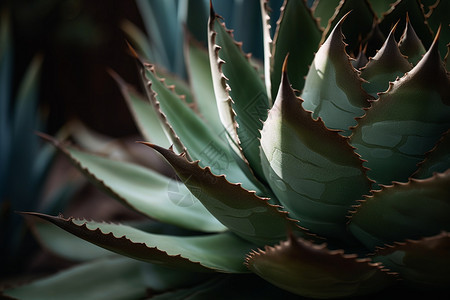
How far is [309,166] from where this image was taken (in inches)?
18.1

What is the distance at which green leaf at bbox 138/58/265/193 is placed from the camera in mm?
601

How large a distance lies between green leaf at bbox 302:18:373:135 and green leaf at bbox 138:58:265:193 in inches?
4.9

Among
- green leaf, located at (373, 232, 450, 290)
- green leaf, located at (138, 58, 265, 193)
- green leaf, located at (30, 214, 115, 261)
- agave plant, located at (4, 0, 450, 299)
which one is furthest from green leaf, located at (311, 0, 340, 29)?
green leaf, located at (30, 214, 115, 261)

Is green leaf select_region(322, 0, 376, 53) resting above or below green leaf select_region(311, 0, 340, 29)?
below

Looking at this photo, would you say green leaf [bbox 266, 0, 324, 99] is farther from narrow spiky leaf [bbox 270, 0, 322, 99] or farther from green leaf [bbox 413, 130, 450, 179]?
green leaf [bbox 413, 130, 450, 179]

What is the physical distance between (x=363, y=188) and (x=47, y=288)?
0.45m

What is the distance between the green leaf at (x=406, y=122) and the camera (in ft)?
1.39

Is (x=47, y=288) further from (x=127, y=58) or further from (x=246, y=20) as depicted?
(x=127, y=58)

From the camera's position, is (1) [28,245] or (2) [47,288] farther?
(1) [28,245]

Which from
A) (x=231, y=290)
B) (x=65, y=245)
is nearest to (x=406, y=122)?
(x=231, y=290)

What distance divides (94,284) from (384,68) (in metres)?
0.47

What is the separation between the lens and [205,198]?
0.49 m

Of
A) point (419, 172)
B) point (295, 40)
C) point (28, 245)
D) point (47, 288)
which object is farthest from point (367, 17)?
point (28, 245)

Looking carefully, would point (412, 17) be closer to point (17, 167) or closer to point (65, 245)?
point (65, 245)
